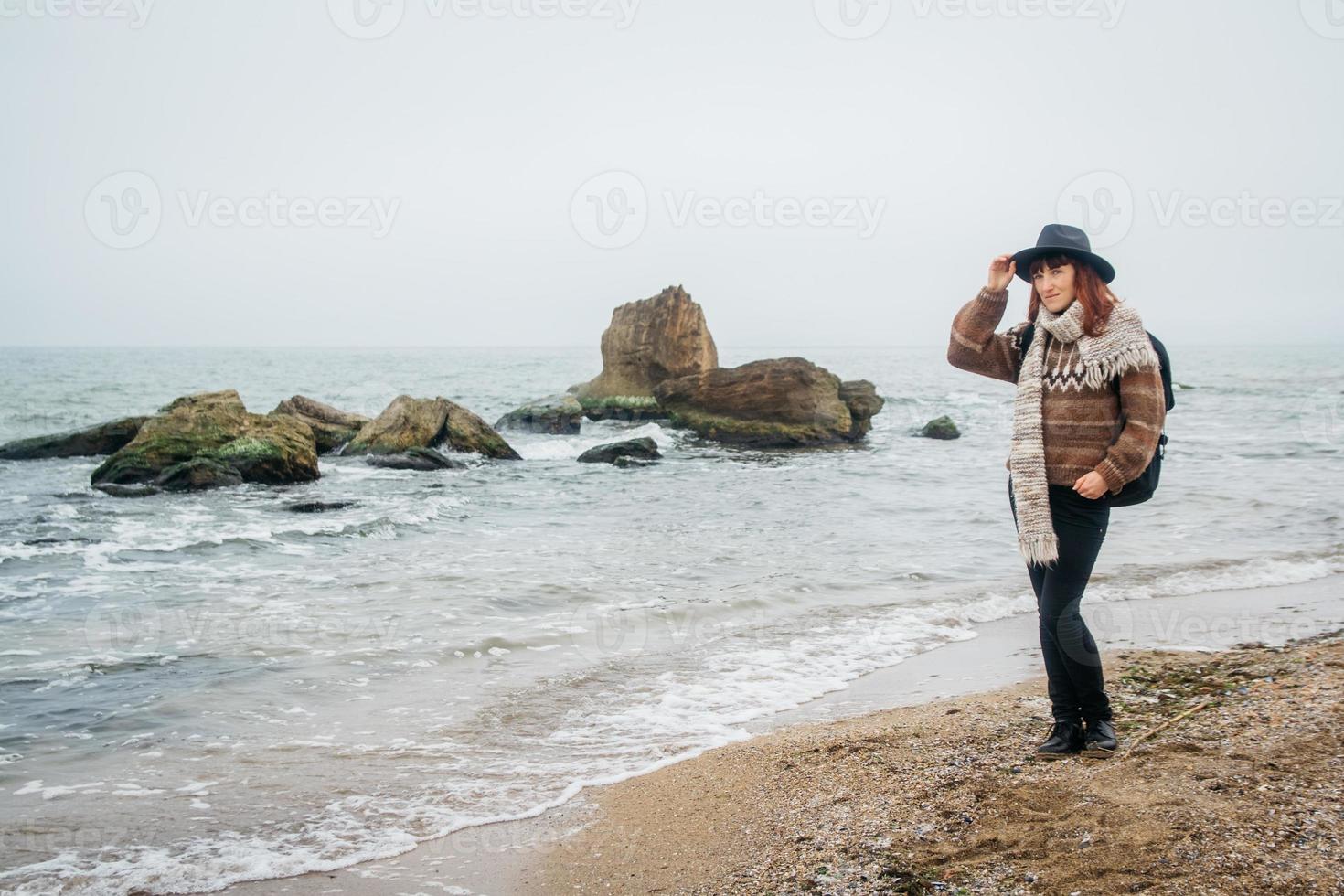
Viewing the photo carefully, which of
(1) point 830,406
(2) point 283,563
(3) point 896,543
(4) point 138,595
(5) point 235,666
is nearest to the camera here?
(5) point 235,666

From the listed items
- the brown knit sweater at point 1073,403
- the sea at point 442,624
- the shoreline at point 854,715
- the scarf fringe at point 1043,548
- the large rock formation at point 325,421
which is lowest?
the sea at point 442,624

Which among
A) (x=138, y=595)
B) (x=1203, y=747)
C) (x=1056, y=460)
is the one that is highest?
(x=1056, y=460)

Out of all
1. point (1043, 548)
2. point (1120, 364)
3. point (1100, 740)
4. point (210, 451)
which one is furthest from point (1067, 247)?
point (210, 451)

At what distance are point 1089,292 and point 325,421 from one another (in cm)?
2145

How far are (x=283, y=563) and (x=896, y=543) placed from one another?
22.7ft

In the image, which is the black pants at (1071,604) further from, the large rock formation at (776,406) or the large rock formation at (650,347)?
the large rock formation at (650,347)

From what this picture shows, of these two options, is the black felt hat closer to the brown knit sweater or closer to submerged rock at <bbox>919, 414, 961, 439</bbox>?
the brown knit sweater

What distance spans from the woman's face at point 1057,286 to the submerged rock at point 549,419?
80.7 feet

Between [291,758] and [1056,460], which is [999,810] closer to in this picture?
[1056,460]

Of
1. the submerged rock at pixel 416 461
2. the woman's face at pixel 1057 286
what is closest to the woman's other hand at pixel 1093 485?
the woman's face at pixel 1057 286

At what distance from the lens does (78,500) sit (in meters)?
14.7

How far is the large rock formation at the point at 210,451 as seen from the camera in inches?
631

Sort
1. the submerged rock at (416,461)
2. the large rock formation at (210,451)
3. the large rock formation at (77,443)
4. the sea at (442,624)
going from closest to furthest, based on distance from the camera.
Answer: the sea at (442,624), the large rock formation at (210,451), the submerged rock at (416,461), the large rock formation at (77,443)

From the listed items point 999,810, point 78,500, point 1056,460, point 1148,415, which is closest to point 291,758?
point 999,810
